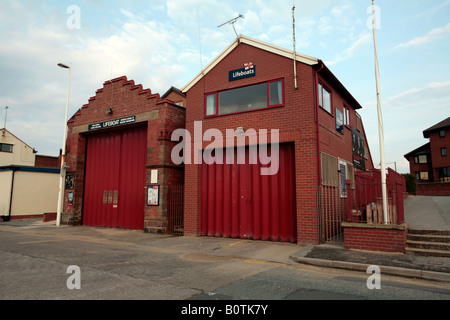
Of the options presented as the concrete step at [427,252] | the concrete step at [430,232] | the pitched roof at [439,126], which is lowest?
the concrete step at [427,252]

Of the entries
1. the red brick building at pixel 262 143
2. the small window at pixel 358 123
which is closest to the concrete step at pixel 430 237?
the red brick building at pixel 262 143

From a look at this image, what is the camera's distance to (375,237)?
27.0 ft

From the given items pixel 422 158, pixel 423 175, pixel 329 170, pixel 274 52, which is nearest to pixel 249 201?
pixel 329 170

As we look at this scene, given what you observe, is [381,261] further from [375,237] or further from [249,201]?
[249,201]

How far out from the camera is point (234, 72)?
12.0 metres

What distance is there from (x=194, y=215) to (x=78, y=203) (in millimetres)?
8600

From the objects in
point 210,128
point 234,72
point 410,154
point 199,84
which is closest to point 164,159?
point 210,128

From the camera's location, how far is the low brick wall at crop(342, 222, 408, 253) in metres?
7.95

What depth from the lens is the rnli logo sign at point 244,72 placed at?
1158 cm

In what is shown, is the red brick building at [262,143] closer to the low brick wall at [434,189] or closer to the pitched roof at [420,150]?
the low brick wall at [434,189]

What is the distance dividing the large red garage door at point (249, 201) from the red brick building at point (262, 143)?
4cm

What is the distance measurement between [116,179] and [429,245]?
542 inches

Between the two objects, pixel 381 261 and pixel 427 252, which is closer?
pixel 381 261
